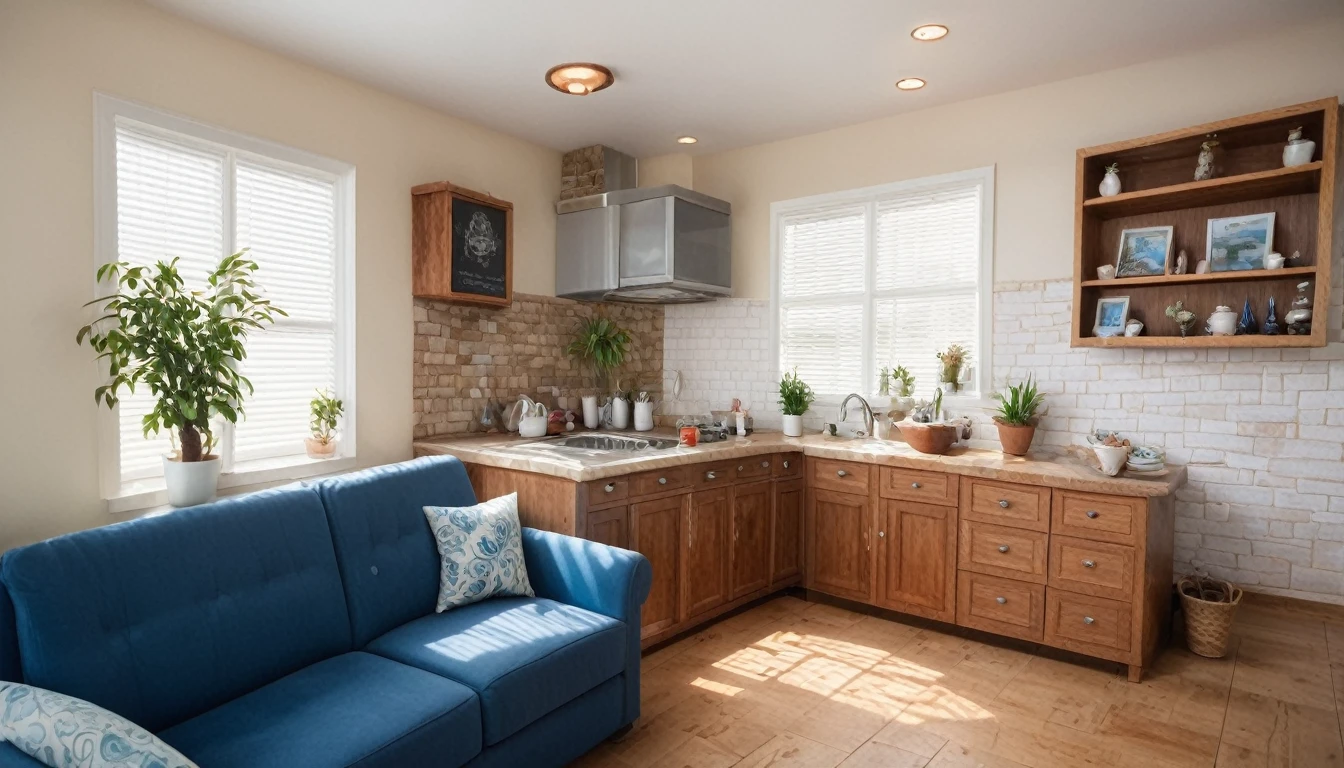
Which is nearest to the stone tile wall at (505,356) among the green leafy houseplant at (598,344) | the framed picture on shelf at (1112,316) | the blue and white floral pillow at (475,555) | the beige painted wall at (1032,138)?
the green leafy houseplant at (598,344)

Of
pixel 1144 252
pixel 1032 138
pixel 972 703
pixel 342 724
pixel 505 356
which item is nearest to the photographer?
pixel 342 724

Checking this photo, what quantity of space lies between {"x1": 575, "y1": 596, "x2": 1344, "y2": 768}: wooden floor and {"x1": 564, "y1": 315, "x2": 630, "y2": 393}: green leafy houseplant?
209 cm

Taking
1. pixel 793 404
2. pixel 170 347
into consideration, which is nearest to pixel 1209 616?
pixel 793 404

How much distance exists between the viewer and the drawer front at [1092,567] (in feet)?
10.5

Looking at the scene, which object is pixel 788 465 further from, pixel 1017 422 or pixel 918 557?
pixel 1017 422

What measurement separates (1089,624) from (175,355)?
403cm

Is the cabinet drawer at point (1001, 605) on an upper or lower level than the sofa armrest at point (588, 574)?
lower

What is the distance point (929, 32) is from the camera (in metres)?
3.29

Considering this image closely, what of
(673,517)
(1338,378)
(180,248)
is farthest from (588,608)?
(1338,378)

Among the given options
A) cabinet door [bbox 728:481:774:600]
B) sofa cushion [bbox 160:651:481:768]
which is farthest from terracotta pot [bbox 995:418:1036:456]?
sofa cushion [bbox 160:651:481:768]

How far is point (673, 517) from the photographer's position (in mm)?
3639

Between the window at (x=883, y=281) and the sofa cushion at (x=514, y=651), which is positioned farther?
the window at (x=883, y=281)

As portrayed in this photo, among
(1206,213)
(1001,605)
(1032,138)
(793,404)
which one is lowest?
(1001,605)

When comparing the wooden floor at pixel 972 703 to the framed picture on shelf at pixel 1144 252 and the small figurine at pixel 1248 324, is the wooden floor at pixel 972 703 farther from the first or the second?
Answer: the framed picture on shelf at pixel 1144 252
